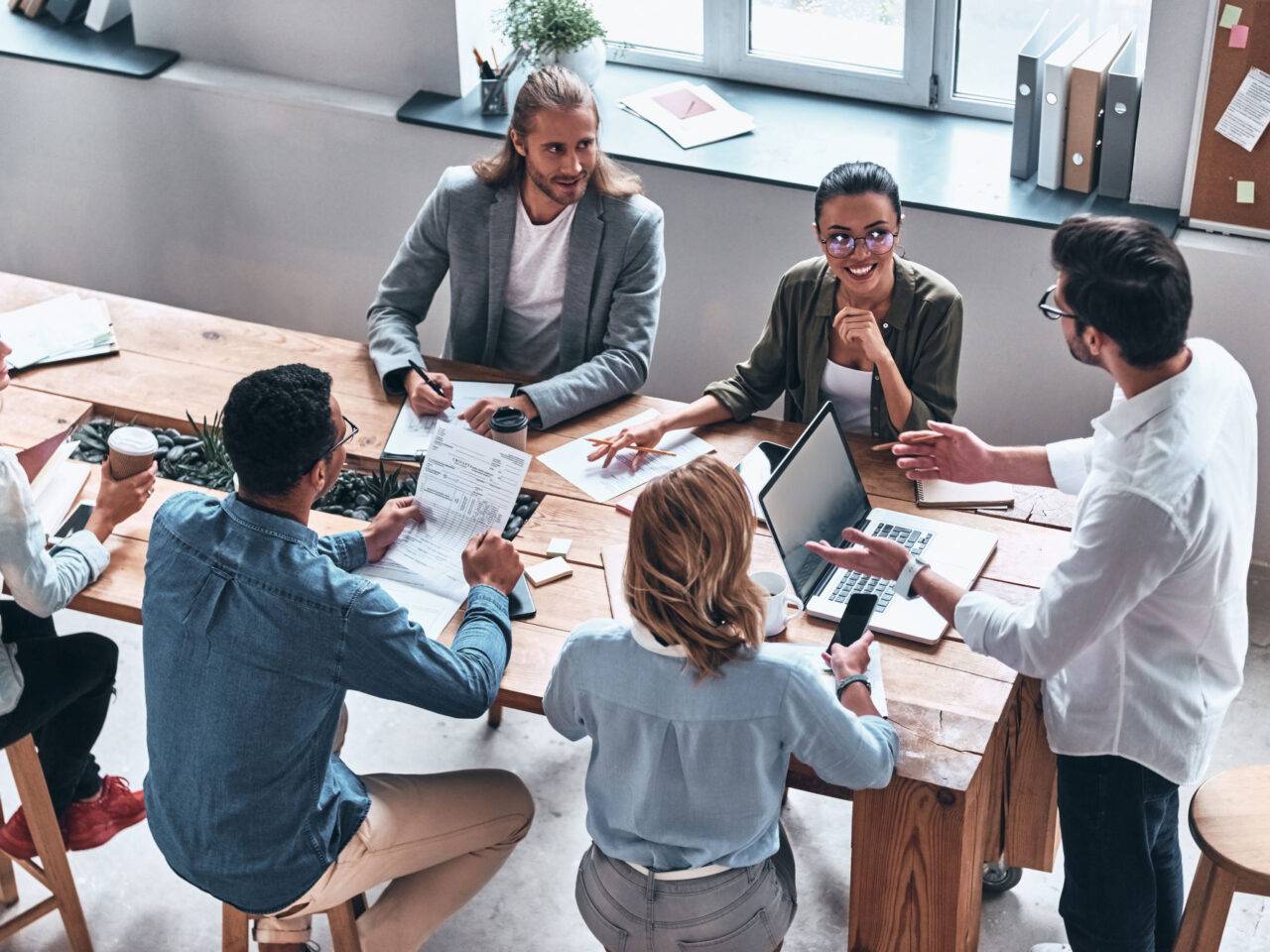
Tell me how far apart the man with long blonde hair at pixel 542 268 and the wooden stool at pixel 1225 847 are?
1375 mm

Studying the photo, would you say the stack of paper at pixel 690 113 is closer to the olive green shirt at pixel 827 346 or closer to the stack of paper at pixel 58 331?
the olive green shirt at pixel 827 346

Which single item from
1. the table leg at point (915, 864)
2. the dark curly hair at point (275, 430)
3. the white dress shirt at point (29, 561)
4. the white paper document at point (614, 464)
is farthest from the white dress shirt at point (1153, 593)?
the white dress shirt at point (29, 561)

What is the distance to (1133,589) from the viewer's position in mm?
2002

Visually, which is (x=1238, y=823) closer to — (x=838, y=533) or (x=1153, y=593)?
(x=1153, y=593)

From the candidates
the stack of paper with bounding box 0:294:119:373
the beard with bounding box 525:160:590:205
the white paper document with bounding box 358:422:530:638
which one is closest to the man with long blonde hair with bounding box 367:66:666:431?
the beard with bounding box 525:160:590:205

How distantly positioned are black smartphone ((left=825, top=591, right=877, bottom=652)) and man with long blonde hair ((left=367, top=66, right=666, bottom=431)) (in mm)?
833

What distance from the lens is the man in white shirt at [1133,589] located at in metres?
1.97

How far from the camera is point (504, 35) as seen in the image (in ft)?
13.3

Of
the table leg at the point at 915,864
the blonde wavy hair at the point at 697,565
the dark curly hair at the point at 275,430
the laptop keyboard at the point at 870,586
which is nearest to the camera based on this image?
the blonde wavy hair at the point at 697,565

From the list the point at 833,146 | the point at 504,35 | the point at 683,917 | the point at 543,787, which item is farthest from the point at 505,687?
the point at 504,35

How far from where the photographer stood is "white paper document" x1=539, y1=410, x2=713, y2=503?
110 inches

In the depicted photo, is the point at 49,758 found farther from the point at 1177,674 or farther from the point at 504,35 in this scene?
the point at 504,35

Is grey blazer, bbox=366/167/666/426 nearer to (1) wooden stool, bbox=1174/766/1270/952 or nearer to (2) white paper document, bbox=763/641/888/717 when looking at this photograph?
(2) white paper document, bbox=763/641/888/717

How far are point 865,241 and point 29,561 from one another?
61.6 inches
